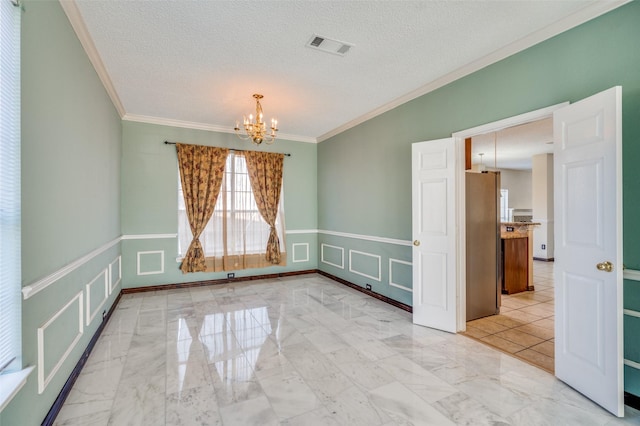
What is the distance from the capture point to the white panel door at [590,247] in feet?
6.41

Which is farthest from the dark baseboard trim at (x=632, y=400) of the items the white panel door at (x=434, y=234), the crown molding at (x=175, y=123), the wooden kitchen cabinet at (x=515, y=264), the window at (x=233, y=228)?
the crown molding at (x=175, y=123)

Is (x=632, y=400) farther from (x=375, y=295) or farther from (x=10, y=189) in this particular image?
(x=10, y=189)

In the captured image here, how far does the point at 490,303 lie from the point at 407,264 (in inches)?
47.3

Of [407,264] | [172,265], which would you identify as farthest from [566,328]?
[172,265]

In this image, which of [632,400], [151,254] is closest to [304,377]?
[632,400]

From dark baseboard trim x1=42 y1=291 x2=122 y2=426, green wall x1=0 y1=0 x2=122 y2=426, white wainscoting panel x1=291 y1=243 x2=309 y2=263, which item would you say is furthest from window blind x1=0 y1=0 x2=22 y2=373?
white wainscoting panel x1=291 y1=243 x2=309 y2=263

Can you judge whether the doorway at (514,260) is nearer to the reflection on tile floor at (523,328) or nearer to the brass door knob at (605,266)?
the reflection on tile floor at (523,328)

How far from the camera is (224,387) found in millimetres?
2312

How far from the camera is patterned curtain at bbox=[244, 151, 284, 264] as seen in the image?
5.72 metres

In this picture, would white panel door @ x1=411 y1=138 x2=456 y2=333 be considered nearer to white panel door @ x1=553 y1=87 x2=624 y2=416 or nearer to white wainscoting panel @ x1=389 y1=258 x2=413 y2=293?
white wainscoting panel @ x1=389 y1=258 x2=413 y2=293

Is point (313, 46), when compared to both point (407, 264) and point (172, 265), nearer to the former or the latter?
point (407, 264)

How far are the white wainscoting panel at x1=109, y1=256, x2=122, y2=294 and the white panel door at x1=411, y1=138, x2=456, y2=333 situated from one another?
4.02m

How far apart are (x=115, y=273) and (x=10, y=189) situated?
3271 millimetres

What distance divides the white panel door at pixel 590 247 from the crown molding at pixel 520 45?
2.44 feet
